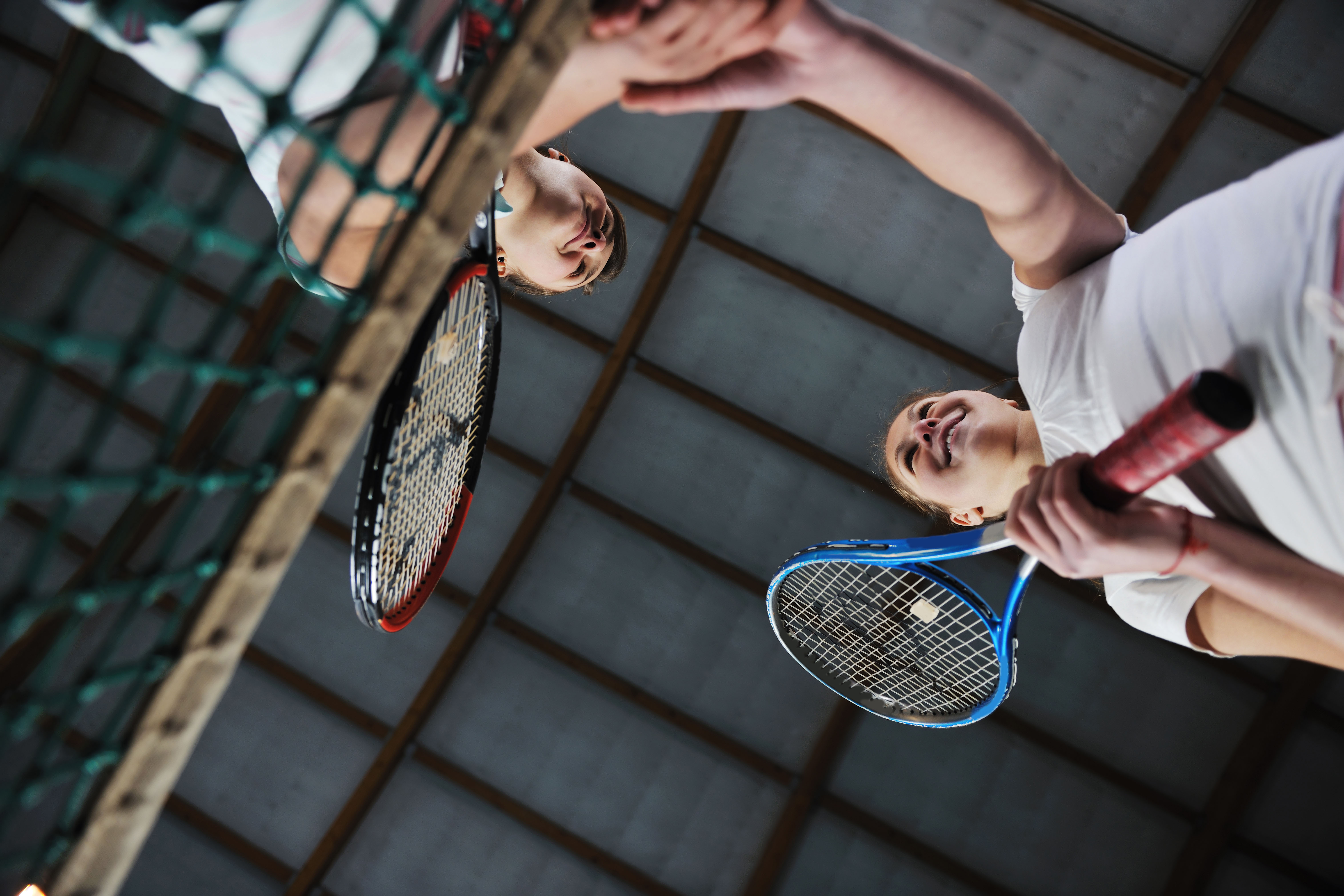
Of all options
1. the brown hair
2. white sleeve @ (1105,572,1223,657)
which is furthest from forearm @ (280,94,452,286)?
white sleeve @ (1105,572,1223,657)

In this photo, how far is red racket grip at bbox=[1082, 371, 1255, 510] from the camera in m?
1.55

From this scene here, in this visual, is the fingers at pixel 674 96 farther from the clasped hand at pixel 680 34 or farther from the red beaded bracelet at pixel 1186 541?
the red beaded bracelet at pixel 1186 541

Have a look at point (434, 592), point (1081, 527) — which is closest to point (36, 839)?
point (434, 592)

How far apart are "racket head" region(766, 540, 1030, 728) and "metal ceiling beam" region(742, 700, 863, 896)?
1.89 metres

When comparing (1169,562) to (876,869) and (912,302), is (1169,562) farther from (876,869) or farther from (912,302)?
(876,869)

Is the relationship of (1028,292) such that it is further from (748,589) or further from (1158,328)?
(748,589)

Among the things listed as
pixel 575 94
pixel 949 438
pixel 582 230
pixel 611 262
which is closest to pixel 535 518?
pixel 611 262

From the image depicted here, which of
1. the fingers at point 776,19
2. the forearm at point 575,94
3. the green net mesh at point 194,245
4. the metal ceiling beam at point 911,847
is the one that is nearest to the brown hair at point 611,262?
the green net mesh at point 194,245

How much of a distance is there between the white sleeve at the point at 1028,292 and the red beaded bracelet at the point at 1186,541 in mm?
722

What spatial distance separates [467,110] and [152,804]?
1.57m

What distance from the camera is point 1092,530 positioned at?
75.7 inches

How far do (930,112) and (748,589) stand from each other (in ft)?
14.4

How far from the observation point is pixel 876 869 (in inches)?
212

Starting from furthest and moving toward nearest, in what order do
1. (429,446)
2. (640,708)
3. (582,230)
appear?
(640,708) < (582,230) < (429,446)
